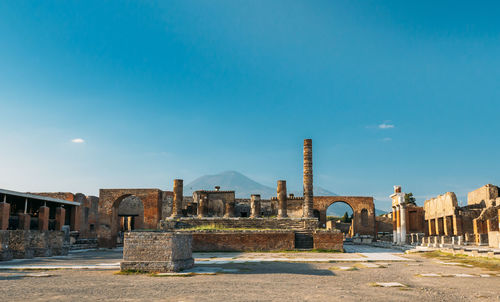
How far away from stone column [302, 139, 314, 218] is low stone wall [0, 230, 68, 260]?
53.6ft

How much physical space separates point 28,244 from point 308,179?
18.8 metres

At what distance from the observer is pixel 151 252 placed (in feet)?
35.3

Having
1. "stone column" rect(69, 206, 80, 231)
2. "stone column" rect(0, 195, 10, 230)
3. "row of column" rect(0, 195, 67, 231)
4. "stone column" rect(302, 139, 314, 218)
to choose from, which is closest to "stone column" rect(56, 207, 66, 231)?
"row of column" rect(0, 195, 67, 231)

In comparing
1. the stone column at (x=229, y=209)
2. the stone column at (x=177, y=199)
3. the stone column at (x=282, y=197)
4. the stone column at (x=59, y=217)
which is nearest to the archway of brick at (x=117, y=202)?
the stone column at (x=177, y=199)

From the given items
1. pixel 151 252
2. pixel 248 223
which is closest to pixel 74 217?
pixel 248 223

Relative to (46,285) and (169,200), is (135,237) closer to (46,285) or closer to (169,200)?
(46,285)

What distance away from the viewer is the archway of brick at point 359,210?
4281 centimetres

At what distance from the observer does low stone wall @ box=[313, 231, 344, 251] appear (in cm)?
2133

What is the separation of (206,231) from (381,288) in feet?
48.6

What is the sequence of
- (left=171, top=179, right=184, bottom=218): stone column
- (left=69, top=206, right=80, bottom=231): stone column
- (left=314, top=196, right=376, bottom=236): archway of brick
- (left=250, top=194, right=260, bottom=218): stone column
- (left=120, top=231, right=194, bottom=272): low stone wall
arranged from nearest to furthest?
(left=120, top=231, right=194, bottom=272): low stone wall
(left=250, top=194, right=260, bottom=218): stone column
(left=171, top=179, right=184, bottom=218): stone column
(left=69, top=206, right=80, bottom=231): stone column
(left=314, top=196, right=376, bottom=236): archway of brick

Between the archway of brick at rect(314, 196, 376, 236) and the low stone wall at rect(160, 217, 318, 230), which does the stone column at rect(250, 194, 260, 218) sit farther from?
the archway of brick at rect(314, 196, 376, 236)

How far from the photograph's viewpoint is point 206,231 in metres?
22.0

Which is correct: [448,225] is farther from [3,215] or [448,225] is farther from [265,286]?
[3,215]

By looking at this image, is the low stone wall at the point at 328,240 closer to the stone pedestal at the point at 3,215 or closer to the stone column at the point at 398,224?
the stone column at the point at 398,224
